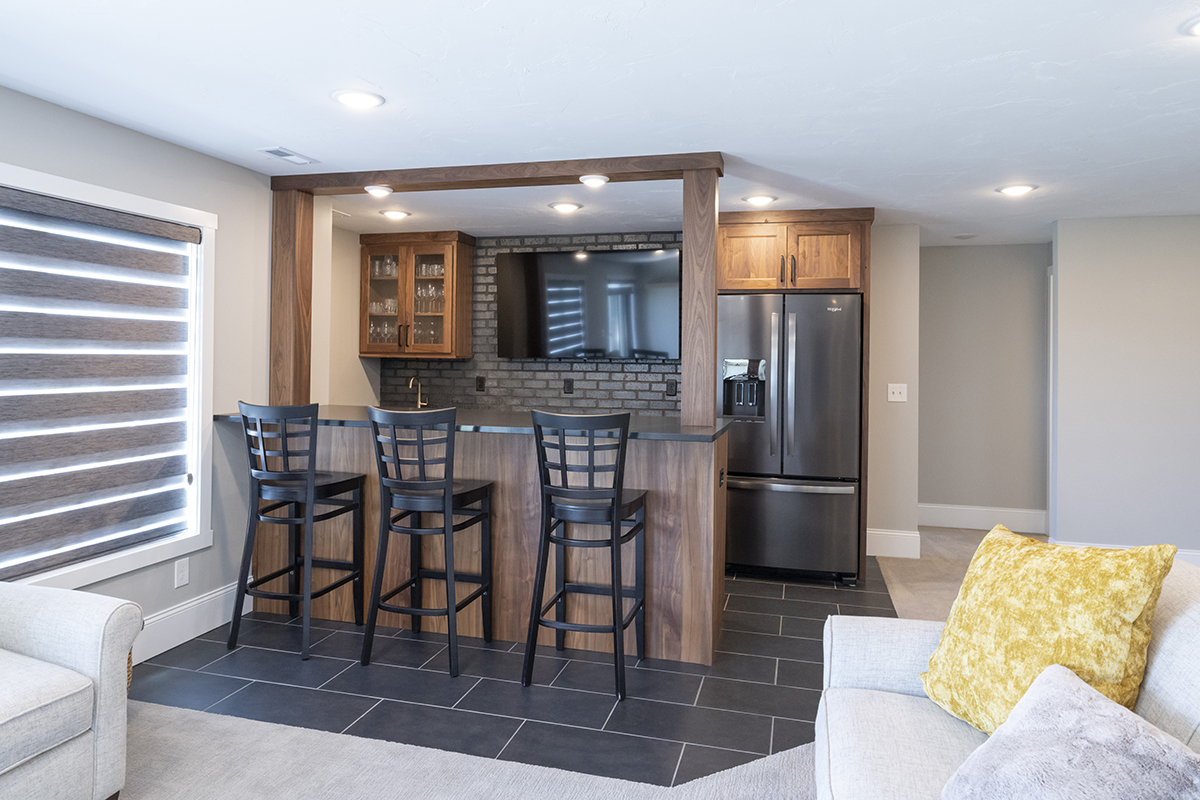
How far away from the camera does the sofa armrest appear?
1832 mm

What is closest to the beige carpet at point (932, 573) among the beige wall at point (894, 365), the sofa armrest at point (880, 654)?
the beige wall at point (894, 365)

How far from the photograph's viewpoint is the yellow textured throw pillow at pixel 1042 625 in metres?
1.44

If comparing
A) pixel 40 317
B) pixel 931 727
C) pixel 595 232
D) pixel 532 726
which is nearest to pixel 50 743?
pixel 532 726

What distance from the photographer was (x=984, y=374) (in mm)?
5871

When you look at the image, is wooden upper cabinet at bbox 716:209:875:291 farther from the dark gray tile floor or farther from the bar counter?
the dark gray tile floor

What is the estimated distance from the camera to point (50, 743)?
1869 millimetres

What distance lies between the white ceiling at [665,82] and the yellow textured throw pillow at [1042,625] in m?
1.42

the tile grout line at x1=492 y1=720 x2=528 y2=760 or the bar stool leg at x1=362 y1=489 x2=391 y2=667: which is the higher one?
the bar stool leg at x1=362 y1=489 x2=391 y2=667

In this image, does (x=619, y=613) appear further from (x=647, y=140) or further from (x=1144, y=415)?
(x=1144, y=415)

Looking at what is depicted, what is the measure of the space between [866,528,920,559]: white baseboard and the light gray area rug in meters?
2.89

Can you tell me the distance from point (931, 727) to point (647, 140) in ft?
7.94

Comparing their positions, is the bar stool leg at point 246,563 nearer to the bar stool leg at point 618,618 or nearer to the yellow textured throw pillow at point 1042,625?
the bar stool leg at point 618,618

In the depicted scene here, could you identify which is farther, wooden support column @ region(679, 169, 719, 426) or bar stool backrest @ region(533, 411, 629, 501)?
wooden support column @ region(679, 169, 719, 426)

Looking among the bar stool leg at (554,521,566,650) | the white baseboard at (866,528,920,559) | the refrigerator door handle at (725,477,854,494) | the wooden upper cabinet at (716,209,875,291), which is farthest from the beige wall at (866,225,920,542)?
the bar stool leg at (554,521,566,650)
